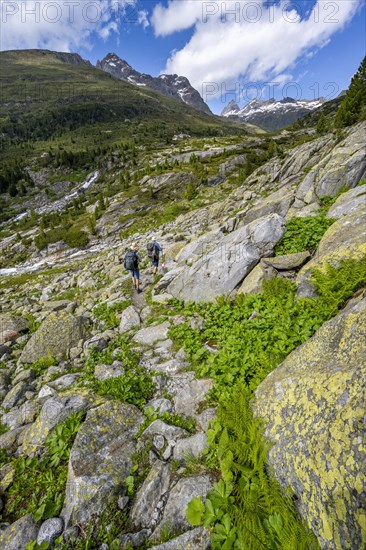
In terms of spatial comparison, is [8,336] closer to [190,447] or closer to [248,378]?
[190,447]

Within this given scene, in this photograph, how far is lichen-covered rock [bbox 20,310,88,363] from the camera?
8406mm

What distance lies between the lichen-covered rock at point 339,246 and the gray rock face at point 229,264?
2.07 m

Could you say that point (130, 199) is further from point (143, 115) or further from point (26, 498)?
point (143, 115)

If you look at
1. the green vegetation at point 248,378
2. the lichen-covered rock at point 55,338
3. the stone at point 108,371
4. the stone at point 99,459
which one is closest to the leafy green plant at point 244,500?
the green vegetation at point 248,378

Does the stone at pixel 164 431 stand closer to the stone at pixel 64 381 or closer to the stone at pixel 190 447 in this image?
the stone at pixel 190 447

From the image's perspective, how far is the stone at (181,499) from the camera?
3529mm

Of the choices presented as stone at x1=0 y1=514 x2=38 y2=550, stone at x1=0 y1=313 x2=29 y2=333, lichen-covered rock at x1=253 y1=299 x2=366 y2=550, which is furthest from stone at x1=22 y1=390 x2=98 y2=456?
stone at x1=0 y1=313 x2=29 y2=333

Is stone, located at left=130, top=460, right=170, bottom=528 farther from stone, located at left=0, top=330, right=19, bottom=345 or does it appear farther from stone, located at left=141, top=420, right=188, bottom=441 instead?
stone, located at left=0, top=330, right=19, bottom=345

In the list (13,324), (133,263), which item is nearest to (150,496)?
(133,263)

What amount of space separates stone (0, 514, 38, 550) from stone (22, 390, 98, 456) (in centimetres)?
126

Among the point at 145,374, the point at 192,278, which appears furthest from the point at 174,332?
the point at 192,278

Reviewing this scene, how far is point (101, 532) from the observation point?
3652 millimetres

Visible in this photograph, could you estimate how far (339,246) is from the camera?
A: 737cm

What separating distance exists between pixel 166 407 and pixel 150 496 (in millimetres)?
1615
